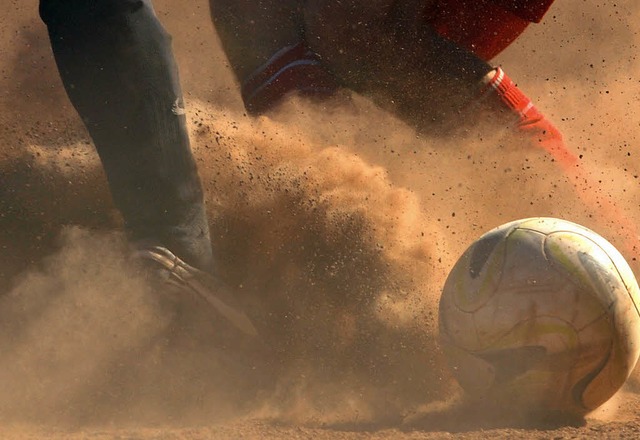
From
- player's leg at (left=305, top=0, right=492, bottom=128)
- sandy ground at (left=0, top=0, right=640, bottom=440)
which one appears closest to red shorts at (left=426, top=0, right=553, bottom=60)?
player's leg at (left=305, top=0, right=492, bottom=128)

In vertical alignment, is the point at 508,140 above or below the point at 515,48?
above

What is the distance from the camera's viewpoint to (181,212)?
3.79 m

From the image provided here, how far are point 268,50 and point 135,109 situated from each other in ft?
4.19

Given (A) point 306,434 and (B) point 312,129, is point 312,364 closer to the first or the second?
(A) point 306,434

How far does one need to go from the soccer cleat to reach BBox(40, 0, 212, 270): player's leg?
56mm

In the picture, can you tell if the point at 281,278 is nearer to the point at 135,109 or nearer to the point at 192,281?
the point at 192,281

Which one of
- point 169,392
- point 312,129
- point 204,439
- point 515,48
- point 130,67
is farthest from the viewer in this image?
point 515,48

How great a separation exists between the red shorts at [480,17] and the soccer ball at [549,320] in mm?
1411

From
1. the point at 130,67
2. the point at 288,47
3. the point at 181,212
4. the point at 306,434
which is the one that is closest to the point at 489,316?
the point at 306,434

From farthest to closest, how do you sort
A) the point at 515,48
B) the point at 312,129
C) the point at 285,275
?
the point at 515,48
the point at 312,129
the point at 285,275

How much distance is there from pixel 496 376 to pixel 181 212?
60.9 inches

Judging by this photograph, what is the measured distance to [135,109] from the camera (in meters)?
3.63

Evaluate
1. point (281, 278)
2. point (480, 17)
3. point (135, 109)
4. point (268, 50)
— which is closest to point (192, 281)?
point (281, 278)

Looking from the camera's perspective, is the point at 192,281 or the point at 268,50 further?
the point at 268,50
